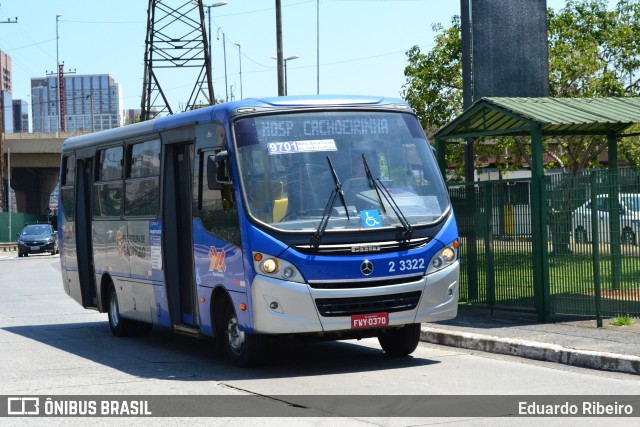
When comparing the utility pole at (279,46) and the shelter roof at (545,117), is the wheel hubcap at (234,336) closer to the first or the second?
the shelter roof at (545,117)

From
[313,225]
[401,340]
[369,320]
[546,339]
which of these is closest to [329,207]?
[313,225]

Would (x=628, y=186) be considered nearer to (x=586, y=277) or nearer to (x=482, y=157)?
(x=586, y=277)

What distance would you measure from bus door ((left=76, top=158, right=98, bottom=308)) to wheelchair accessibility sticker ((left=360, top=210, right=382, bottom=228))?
7102mm

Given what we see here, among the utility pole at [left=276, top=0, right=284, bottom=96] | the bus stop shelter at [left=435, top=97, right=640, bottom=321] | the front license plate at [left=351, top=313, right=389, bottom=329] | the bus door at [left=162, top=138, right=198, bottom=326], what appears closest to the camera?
the front license plate at [left=351, top=313, right=389, bottom=329]

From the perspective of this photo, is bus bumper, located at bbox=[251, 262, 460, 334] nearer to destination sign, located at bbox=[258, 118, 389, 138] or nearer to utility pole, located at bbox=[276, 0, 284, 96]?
destination sign, located at bbox=[258, 118, 389, 138]

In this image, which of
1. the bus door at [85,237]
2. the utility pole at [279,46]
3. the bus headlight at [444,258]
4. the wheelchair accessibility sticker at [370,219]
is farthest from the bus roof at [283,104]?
the utility pole at [279,46]

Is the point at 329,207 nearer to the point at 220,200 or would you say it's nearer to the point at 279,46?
the point at 220,200

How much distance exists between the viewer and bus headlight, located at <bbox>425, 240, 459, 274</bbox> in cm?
1142

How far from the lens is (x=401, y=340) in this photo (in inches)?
485

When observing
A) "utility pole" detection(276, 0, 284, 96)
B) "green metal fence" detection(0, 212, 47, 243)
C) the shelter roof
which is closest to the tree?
"utility pole" detection(276, 0, 284, 96)

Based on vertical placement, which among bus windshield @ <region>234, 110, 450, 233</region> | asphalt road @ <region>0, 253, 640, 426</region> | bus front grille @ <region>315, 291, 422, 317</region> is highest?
bus windshield @ <region>234, 110, 450, 233</region>

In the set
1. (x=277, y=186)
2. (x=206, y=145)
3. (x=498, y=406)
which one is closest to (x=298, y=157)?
(x=277, y=186)

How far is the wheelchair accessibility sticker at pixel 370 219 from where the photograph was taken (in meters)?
11.1

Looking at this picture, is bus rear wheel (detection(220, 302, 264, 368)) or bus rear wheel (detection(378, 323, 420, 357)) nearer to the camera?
bus rear wheel (detection(220, 302, 264, 368))
